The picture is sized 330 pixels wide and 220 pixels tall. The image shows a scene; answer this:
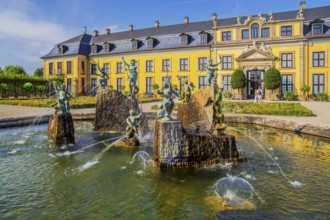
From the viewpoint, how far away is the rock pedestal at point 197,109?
1230 cm

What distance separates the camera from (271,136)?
12.7 metres

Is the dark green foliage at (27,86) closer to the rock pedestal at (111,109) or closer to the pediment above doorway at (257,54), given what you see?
the pediment above doorway at (257,54)

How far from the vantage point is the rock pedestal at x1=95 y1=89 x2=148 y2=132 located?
541 inches

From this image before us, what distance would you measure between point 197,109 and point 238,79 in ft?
79.2

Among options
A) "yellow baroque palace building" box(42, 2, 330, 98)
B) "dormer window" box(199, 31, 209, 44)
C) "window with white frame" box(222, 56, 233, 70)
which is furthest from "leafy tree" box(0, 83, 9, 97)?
"window with white frame" box(222, 56, 233, 70)

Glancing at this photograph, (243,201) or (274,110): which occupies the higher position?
(274,110)

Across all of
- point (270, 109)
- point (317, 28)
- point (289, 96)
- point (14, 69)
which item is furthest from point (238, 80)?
point (14, 69)

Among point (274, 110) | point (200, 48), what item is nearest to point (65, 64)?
point (200, 48)

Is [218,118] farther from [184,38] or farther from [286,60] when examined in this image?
[184,38]

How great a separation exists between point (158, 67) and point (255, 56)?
Answer: 544 inches

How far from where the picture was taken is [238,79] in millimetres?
35562

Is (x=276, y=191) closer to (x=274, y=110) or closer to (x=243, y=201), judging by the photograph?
(x=243, y=201)

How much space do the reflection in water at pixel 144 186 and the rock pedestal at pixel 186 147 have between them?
31 cm

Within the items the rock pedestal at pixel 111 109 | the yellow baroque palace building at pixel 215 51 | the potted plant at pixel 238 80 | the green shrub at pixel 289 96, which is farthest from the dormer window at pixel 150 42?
the rock pedestal at pixel 111 109
